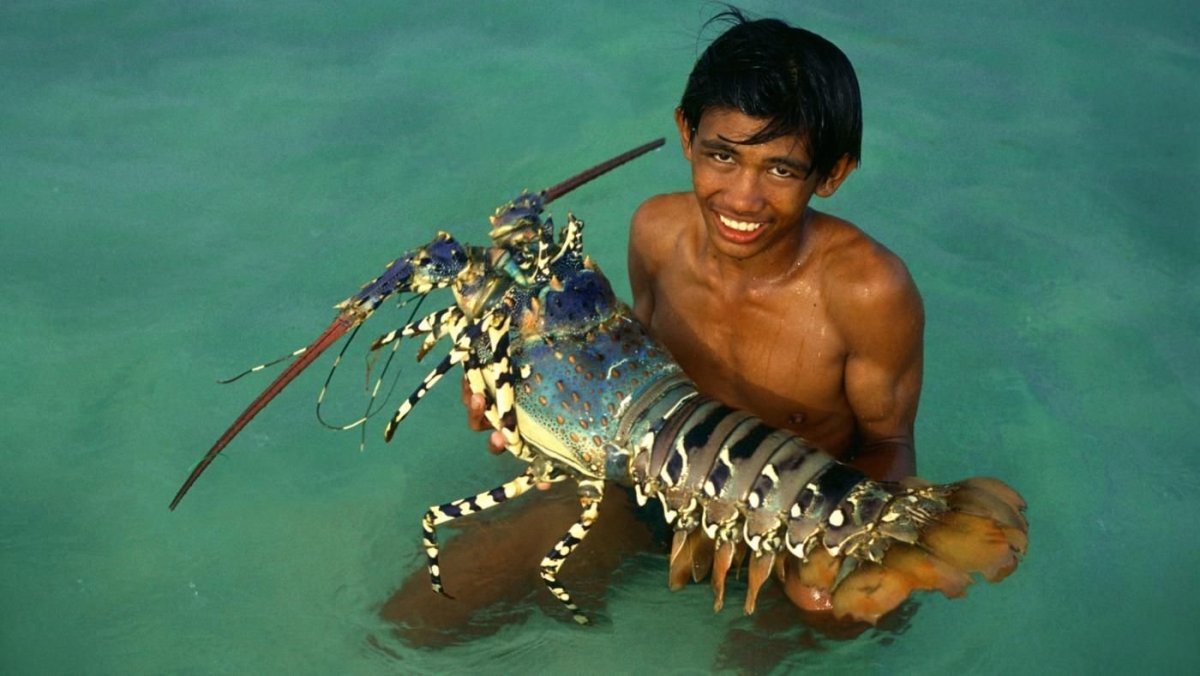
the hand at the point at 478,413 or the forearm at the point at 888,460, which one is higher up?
the hand at the point at 478,413

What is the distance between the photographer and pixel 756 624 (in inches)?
152

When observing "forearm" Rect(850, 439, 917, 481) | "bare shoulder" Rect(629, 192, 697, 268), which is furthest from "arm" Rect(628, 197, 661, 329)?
"forearm" Rect(850, 439, 917, 481)

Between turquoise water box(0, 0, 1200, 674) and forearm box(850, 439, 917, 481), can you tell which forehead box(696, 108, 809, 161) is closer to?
forearm box(850, 439, 917, 481)

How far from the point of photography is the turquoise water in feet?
13.2

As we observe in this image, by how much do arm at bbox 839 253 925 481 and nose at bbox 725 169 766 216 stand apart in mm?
379

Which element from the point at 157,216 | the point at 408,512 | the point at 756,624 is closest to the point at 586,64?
the point at 157,216

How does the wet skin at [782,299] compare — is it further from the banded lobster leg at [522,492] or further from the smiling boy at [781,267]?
→ the banded lobster leg at [522,492]

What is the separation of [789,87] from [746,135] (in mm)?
156

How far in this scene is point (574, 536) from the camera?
3398 mm

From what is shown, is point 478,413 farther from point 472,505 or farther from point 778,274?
point 778,274

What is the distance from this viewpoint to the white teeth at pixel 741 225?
3158 mm

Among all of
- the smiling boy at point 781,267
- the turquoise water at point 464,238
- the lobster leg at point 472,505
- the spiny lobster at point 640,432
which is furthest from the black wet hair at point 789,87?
the turquoise water at point 464,238

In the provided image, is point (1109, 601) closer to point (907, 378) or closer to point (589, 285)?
point (907, 378)

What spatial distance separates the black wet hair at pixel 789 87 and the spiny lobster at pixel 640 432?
0.40 meters
